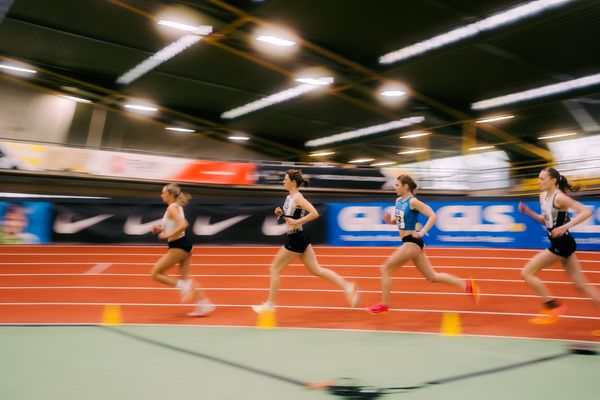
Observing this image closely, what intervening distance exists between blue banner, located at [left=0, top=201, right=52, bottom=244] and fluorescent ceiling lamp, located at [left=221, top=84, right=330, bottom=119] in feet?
46.1

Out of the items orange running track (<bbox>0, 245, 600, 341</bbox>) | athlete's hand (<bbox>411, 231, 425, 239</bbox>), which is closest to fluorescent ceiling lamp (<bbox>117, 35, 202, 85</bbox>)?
orange running track (<bbox>0, 245, 600, 341</bbox>)

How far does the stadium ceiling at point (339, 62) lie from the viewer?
15.8 meters

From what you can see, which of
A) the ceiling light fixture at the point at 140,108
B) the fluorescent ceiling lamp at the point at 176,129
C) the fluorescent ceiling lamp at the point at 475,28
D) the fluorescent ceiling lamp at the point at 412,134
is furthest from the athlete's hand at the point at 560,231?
the fluorescent ceiling lamp at the point at 176,129

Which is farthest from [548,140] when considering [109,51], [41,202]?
[41,202]

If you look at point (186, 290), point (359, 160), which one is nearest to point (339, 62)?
point (186, 290)

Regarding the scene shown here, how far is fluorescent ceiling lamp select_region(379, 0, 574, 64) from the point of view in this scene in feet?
45.9

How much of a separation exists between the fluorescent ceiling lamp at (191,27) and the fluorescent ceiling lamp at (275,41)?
1990mm

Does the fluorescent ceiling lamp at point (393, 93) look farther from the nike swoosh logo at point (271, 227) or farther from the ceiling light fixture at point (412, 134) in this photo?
the nike swoosh logo at point (271, 227)

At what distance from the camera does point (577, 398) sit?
3.23 meters

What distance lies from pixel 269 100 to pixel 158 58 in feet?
23.3

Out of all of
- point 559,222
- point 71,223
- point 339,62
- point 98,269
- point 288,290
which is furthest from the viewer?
point 339,62

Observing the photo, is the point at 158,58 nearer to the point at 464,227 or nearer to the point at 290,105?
the point at 290,105

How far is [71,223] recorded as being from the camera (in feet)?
46.8

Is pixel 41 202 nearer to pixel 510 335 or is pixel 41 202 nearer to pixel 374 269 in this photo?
pixel 374 269
